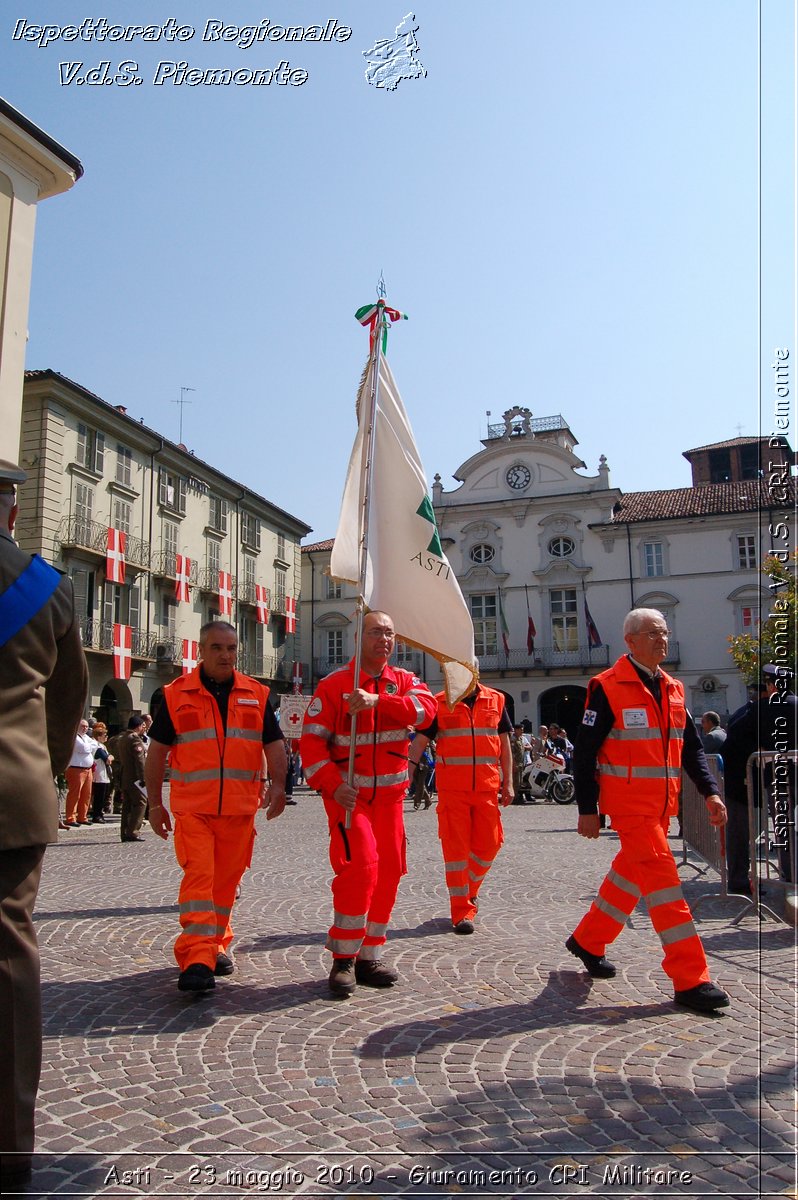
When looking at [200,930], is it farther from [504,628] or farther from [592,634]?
[504,628]

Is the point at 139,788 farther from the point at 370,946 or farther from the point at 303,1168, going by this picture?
the point at 303,1168

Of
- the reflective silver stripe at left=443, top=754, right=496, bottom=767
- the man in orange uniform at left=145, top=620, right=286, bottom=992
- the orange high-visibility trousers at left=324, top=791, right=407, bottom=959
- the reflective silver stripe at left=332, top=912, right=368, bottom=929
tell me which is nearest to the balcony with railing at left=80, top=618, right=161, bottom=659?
the reflective silver stripe at left=443, top=754, right=496, bottom=767

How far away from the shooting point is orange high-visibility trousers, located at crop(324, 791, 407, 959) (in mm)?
5062

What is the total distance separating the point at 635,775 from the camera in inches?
195

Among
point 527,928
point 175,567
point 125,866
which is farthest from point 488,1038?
point 175,567

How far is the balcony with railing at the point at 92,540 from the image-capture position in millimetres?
32562

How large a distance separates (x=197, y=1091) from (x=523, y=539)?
47518mm

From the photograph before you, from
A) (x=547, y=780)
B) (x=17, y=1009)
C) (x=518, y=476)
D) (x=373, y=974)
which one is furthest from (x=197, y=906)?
(x=518, y=476)

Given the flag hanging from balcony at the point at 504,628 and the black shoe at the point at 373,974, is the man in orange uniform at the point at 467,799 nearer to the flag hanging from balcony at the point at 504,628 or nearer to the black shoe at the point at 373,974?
the black shoe at the point at 373,974

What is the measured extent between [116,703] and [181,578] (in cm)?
593

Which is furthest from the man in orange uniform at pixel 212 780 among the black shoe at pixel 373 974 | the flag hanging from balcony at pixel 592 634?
the flag hanging from balcony at pixel 592 634

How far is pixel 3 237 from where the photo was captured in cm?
1294

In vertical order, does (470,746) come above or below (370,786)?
above

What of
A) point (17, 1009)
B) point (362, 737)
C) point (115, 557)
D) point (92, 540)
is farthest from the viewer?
point (115, 557)
